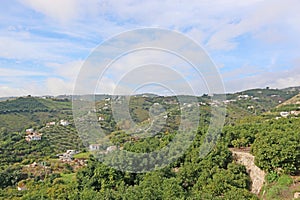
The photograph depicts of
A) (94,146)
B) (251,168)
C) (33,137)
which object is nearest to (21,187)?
(94,146)

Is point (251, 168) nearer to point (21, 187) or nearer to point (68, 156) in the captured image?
point (21, 187)

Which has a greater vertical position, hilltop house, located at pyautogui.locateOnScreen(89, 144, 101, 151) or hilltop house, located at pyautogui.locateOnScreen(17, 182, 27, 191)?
hilltop house, located at pyautogui.locateOnScreen(89, 144, 101, 151)

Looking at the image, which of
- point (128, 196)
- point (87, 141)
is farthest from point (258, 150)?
point (87, 141)

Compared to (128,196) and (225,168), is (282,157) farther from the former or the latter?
(128,196)

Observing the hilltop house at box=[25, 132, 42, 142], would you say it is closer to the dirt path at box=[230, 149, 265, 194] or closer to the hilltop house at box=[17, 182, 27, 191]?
the hilltop house at box=[17, 182, 27, 191]

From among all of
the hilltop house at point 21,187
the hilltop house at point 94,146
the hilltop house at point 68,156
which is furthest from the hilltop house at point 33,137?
the hilltop house at point 94,146

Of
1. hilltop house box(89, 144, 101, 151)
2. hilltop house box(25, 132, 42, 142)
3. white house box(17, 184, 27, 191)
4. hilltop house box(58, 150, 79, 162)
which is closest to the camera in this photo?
hilltop house box(89, 144, 101, 151)

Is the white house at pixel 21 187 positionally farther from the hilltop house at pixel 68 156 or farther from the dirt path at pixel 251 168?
the dirt path at pixel 251 168

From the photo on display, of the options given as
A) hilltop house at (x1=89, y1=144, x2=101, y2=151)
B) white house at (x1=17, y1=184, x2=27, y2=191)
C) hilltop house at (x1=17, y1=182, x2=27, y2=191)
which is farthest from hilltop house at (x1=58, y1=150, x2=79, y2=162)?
hilltop house at (x1=89, y1=144, x2=101, y2=151)
